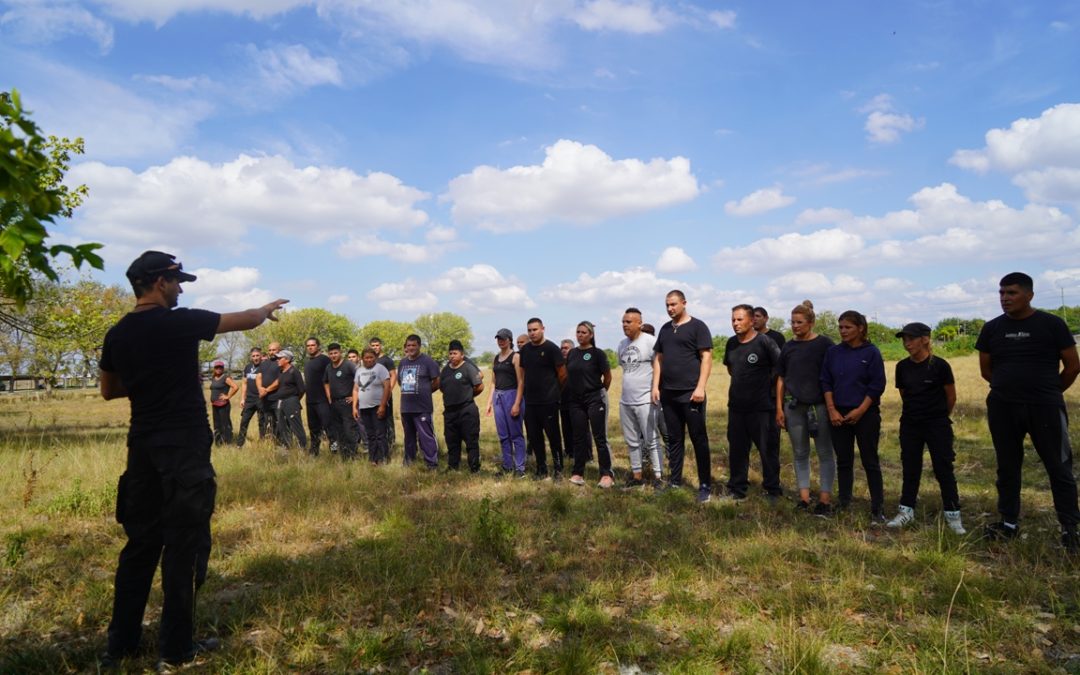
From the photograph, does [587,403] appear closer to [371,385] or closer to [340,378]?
[371,385]

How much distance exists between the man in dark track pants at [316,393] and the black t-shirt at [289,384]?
1.12 ft

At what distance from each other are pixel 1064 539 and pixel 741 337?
3231mm

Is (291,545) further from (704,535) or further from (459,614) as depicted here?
(704,535)

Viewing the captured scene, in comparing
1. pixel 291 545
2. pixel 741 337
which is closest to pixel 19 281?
pixel 291 545

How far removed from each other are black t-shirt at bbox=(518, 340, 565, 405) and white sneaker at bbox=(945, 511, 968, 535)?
4.46m

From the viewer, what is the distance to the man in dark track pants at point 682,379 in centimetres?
678

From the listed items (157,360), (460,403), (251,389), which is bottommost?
(460,403)

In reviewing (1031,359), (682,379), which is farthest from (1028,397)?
(682,379)

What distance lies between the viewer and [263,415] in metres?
11.5

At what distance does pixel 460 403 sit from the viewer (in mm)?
8711

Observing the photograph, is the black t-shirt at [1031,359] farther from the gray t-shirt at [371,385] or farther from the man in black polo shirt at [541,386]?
the gray t-shirt at [371,385]

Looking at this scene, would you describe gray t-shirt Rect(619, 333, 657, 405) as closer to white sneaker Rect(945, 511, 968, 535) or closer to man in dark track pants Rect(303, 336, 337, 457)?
Result: white sneaker Rect(945, 511, 968, 535)

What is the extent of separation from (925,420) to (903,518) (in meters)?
0.92

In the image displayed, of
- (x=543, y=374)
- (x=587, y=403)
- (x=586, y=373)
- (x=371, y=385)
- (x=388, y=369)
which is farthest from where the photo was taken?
(x=388, y=369)
